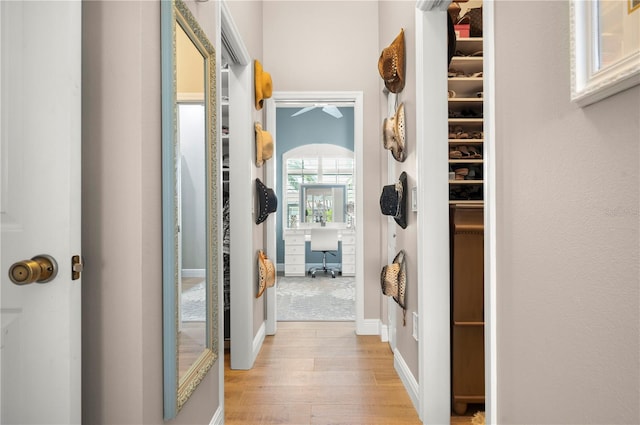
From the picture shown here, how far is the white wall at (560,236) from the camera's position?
2.27 feet

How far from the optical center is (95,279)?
113 cm

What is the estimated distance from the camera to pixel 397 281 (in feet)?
8.34

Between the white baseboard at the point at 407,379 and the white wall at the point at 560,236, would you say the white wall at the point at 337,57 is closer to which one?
the white baseboard at the point at 407,379

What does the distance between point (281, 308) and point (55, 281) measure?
3580 millimetres

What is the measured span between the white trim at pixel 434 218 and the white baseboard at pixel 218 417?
104 centimetres

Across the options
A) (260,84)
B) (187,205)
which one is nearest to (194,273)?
(187,205)

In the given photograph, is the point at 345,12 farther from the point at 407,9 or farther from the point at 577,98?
the point at 577,98

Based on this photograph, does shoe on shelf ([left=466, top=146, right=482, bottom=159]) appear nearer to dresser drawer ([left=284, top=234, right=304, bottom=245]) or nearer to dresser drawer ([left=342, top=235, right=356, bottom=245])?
dresser drawer ([left=342, top=235, right=356, bottom=245])

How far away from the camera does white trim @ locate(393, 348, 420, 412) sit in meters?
2.18

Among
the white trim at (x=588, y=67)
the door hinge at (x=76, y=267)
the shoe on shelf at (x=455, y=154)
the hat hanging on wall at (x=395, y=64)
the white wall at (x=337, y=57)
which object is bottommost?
the door hinge at (x=76, y=267)

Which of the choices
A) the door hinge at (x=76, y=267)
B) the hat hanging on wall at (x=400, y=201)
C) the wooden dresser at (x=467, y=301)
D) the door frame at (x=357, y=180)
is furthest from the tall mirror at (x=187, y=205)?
the door frame at (x=357, y=180)

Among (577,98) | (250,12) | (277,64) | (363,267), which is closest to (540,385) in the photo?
(577,98)

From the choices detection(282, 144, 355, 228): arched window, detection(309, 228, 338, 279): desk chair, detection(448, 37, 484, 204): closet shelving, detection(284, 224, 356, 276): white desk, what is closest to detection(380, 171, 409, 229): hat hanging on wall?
detection(448, 37, 484, 204): closet shelving

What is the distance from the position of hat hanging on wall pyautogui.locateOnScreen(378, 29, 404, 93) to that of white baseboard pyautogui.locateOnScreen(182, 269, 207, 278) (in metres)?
1.71
